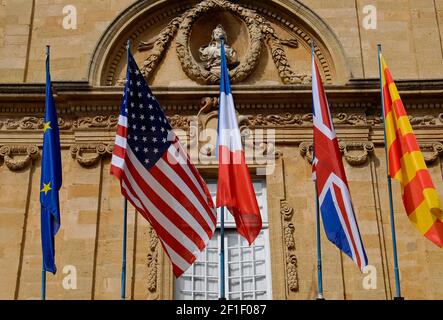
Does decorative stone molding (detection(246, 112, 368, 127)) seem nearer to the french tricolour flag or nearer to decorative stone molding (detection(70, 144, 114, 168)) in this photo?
the french tricolour flag

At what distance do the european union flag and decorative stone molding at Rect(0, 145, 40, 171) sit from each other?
1.83m

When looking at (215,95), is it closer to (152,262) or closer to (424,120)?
(152,262)

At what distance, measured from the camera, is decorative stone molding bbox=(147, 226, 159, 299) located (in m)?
13.7

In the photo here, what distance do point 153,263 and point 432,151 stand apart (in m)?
5.25

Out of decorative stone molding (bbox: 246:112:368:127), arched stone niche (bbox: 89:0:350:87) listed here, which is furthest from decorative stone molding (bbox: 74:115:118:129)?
decorative stone molding (bbox: 246:112:368:127)

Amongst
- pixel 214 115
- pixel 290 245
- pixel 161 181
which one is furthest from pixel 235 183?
pixel 214 115

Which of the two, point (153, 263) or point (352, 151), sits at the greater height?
point (352, 151)

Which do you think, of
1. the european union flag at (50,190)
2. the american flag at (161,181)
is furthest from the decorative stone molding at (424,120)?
the european union flag at (50,190)

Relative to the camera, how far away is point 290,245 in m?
14.0

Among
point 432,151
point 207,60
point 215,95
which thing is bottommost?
point 432,151

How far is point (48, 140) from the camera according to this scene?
514 inches

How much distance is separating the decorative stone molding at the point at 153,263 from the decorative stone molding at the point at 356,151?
11.9 ft

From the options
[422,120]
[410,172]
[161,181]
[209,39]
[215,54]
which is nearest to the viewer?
[410,172]

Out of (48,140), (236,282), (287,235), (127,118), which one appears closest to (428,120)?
(287,235)
